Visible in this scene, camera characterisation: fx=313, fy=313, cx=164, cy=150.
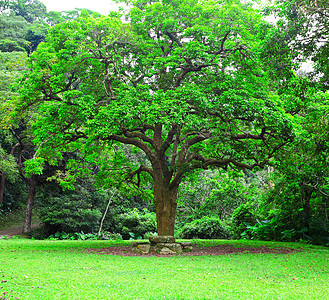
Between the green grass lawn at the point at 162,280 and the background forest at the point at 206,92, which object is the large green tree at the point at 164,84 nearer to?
the background forest at the point at 206,92

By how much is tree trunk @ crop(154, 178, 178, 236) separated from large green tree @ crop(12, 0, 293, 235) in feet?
0.12

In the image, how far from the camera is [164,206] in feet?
36.4

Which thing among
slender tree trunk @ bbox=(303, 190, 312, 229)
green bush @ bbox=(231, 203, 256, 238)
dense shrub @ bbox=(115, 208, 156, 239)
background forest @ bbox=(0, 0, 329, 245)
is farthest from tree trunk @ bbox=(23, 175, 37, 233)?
slender tree trunk @ bbox=(303, 190, 312, 229)

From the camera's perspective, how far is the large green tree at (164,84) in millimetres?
9461

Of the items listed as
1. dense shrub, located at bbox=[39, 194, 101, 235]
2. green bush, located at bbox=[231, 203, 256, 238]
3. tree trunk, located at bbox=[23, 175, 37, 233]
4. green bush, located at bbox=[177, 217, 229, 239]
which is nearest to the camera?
green bush, located at bbox=[231, 203, 256, 238]

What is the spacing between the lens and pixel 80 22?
36.2 ft

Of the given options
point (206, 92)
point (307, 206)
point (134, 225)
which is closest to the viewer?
point (206, 92)

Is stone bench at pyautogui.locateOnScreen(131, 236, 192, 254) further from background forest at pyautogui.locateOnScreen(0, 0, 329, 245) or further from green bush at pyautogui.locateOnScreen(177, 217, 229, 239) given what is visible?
green bush at pyautogui.locateOnScreen(177, 217, 229, 239)

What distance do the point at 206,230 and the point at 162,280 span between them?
45.3ft

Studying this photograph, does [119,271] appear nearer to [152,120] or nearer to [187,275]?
[187,275]

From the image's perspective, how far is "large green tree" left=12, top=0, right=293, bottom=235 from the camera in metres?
9.46

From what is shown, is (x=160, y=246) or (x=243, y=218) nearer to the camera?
(x=160, y=246)

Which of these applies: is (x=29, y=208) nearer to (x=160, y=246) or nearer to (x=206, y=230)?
(x=206, y=230)

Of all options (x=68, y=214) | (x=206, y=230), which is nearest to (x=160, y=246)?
(x=206, y=230)
